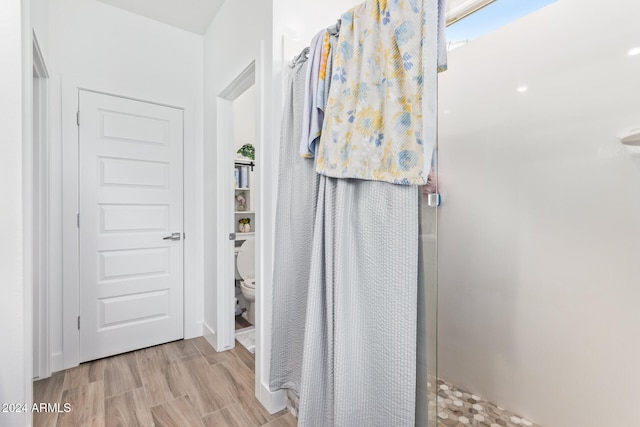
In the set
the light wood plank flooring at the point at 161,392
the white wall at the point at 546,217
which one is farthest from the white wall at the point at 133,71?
the white wall at the point at 546,217

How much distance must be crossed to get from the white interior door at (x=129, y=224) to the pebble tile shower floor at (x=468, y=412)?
2118 mm

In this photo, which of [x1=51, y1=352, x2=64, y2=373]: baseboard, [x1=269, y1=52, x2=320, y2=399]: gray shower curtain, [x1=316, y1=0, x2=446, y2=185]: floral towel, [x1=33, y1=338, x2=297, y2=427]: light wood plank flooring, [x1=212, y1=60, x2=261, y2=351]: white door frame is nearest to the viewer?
[x1=316, y1=0, x2=446, y2=185]: floral towel

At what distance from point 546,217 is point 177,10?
2.81m

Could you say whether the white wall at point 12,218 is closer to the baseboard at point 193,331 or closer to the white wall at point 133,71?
the white wall at point 133,71

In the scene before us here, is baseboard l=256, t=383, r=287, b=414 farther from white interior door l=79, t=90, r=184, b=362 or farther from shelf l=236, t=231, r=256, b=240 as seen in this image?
shelf l=236, t=231, r=256, b=240

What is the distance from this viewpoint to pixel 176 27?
2529 millimetres

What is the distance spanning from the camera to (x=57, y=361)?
2.09m

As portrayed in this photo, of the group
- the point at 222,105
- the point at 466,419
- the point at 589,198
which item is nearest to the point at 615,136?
the point at 589,198

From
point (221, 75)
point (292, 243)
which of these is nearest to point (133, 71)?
point (221, 75)

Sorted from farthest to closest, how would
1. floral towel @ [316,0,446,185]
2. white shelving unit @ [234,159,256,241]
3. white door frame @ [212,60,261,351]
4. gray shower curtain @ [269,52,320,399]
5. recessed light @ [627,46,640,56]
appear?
white shelving unit @ [234,159,256,241] → white door frame @ [212,60,261,351] → gray shower curtain @ [269,52,320,399] → recessed light @ [627,46,640,56] → floral towel @ [316,0,446,185]

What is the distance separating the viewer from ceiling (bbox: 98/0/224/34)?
223 cm

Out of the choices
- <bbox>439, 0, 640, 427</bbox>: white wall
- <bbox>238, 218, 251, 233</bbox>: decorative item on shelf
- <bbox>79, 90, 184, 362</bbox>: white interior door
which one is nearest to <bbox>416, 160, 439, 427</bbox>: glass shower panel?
<bbox>439, 0, 640, 427</bbox>: white wall

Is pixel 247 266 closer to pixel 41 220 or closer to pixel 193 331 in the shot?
pixel 193 331

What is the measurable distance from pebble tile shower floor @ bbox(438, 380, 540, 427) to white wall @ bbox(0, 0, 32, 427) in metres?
1.86
